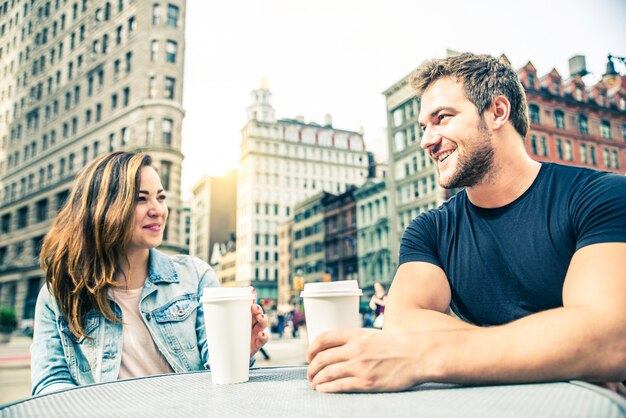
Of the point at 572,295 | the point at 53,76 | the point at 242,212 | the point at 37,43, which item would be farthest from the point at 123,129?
the point at 242,212

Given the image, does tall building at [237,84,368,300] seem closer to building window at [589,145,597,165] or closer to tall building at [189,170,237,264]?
tall building at [189,170,237,264]

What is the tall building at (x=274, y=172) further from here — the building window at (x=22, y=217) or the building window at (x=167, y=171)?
the building window at (x=167, y=171)

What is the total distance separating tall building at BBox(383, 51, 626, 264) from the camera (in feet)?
110

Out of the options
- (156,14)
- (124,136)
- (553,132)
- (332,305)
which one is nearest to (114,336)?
(332,305)

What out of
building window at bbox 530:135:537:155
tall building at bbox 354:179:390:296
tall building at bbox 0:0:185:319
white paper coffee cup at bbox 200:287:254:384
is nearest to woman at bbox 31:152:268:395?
white paper coffee cup at bbox 200:287:254:384

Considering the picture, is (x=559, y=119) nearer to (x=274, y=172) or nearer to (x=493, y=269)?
(x=493, y=269)

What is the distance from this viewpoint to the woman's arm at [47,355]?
1.77 meters

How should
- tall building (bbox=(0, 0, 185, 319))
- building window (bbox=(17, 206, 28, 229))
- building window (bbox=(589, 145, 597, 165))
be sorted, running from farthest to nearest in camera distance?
1. building window (bbox=(589, 145, 597, 165))
2. building window (bbox=(17, 206, 28, 229))
3. tall building (bbox=(0, 0, 185, 319))

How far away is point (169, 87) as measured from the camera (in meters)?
24.4

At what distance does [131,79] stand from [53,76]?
10.1m

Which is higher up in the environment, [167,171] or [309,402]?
[167,171]

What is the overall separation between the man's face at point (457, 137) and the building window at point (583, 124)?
3865cm

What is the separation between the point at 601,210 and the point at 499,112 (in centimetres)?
66

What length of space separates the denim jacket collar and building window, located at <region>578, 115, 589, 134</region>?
3913cm
